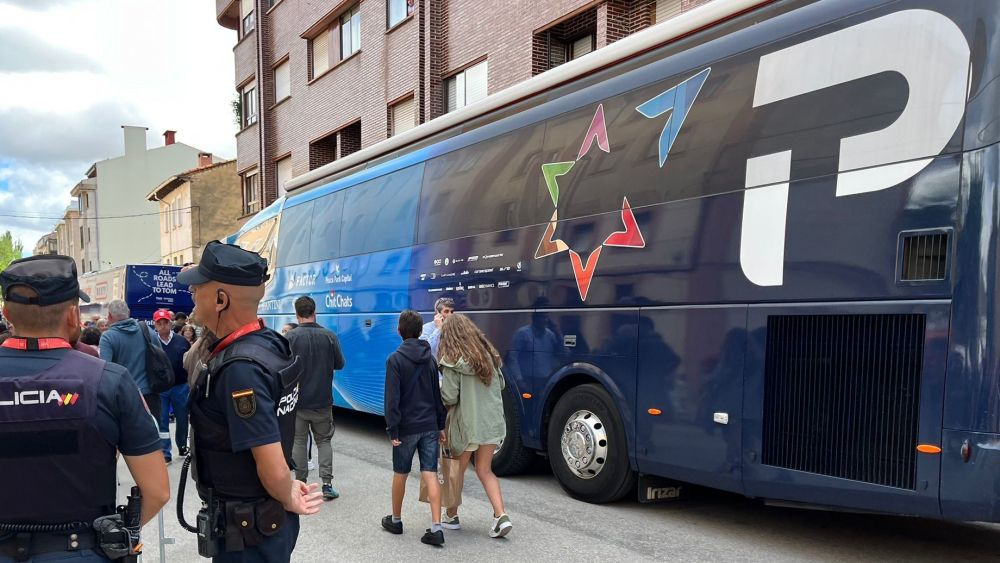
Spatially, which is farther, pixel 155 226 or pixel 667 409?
pixel 155 226

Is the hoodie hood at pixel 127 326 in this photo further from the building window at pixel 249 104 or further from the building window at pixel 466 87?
the building window at pixel 249 104

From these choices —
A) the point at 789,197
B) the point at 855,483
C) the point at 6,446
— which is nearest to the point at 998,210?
the point at 789,197

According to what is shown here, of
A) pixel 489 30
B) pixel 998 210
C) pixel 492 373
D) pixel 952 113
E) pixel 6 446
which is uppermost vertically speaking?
pixel 489 30

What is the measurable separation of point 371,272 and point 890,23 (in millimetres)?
6722

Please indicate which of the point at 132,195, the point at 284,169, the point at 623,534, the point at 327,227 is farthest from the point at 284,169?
the point at 132,195

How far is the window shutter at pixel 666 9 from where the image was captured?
11266 mm

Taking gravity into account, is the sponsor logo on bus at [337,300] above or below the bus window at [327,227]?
below

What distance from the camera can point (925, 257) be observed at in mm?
4039

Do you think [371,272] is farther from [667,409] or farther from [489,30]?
[489,30]

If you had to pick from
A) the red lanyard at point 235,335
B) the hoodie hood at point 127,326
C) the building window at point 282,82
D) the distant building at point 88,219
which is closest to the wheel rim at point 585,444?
the red lanyard at point 235,335

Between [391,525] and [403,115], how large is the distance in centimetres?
1362

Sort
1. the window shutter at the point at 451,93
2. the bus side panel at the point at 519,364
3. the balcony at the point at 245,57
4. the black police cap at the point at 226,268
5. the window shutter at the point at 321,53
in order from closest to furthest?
the black police cap at the point at 226,268 → the bus side panel at the point at 519,364 → the window shutter at the point at 451,93 → the window shutter at the point at 321,53 → the balcony at the point at 245,57

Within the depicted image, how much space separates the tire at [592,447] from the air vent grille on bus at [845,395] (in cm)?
142

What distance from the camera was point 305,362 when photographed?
6.48m
